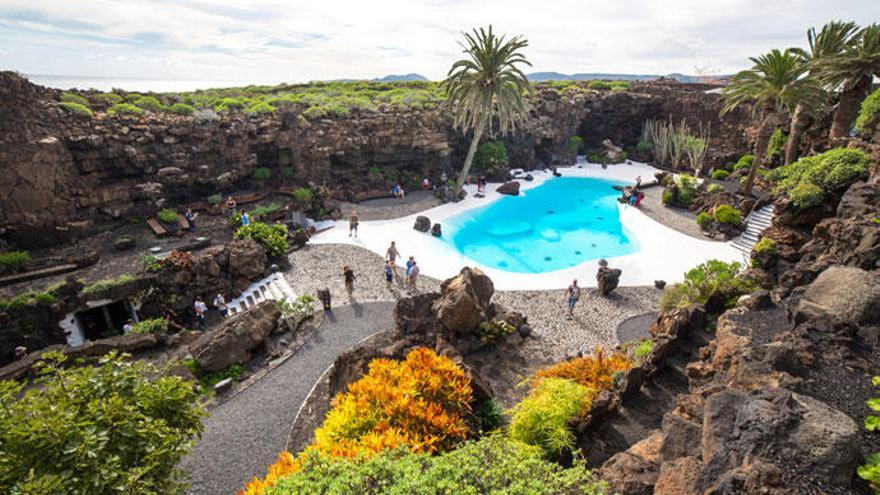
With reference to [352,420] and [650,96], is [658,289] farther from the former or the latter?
[650,96]

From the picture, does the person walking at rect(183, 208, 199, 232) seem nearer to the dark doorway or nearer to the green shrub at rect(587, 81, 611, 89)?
the dark doorway

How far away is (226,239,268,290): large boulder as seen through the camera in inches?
847

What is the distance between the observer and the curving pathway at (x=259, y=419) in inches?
440

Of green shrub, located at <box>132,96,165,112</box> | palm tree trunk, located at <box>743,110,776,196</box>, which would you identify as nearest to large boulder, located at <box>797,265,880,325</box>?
palm tree trunk, located at <box>743,110,776,196</box>

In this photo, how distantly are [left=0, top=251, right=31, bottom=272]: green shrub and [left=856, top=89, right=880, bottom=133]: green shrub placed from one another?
4030 centimetres

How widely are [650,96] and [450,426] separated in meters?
54.7

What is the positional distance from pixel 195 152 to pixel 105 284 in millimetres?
12740

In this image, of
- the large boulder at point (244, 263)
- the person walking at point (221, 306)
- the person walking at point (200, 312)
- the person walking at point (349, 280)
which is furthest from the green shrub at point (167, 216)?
the person walking at point (349, 280)

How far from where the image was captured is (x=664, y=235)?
93.2 feet

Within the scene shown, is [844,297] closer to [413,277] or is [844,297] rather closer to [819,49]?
[413,277]

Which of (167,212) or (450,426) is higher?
(167,212)

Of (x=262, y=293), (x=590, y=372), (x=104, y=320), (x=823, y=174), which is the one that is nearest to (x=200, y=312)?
(x=262, y=293)

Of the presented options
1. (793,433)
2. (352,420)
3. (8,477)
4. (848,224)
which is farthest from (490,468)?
(848,224)

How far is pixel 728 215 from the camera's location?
2652cm
